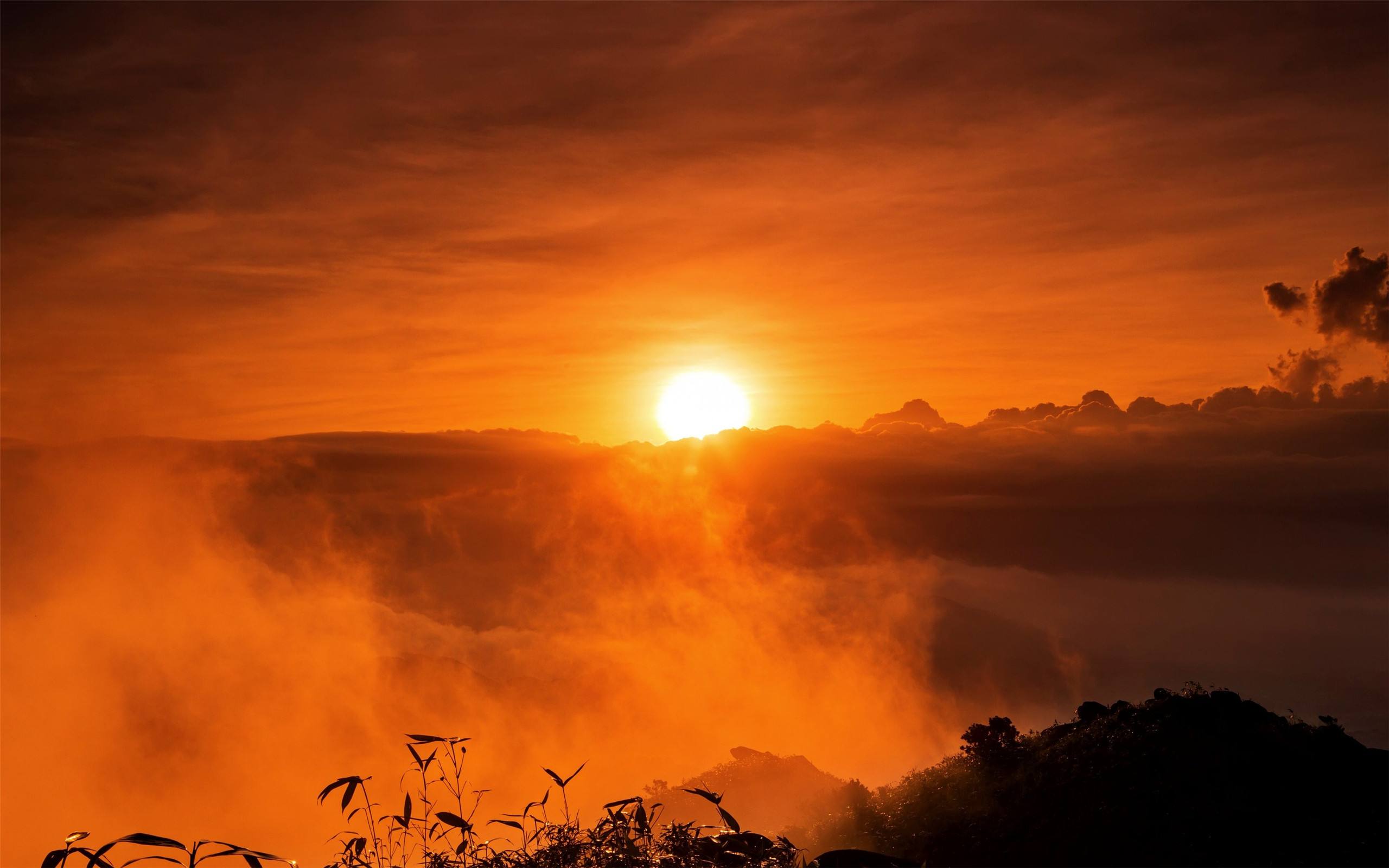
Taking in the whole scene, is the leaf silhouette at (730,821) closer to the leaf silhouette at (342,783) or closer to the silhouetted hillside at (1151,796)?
the leaf silhouette at (342,783)

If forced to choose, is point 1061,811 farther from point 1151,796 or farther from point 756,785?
point 756,785

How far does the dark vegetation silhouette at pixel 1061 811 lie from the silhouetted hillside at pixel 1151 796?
3cm

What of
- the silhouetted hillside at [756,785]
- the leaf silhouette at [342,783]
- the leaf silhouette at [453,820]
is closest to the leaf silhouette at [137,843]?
the leaf silhouette at [342,783]

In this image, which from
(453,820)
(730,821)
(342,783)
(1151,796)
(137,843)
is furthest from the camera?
(1151,796)

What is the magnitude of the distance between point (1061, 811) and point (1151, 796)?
147cm

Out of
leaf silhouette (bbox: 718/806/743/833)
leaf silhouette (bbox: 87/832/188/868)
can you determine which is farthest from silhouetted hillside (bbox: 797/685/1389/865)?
leaf silhouette (bbox: 87/832/188/868)

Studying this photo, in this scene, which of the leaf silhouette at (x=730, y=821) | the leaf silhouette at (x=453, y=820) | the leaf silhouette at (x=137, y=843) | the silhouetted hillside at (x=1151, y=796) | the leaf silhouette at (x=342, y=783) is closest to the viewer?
the leaf silhouette at (x=137, y=843)

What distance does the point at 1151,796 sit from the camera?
1748cm

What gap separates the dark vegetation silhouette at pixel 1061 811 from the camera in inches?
439

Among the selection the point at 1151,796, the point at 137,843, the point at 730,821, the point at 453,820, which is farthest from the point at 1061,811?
the point at 137,843

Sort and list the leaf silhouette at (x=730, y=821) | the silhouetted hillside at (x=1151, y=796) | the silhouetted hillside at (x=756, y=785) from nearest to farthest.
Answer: the leaf silhouette at (x=730, y=821), the silhouetted hillside at (x=1151, y=796), the silhouetted hillside at (x=756, y=785)

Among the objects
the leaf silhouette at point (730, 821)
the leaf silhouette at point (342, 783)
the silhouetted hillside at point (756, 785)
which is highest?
the leaf silhouette at point (342, 783)

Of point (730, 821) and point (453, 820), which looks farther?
point (730, 821)

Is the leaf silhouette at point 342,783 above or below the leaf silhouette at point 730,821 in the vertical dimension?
above
